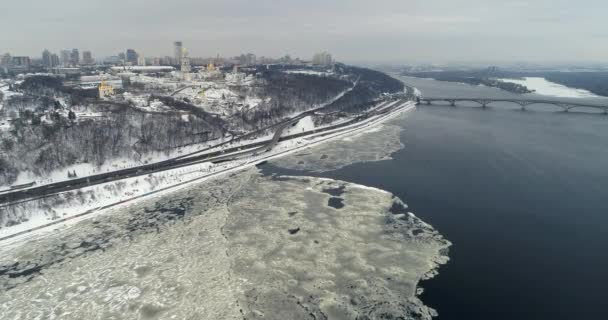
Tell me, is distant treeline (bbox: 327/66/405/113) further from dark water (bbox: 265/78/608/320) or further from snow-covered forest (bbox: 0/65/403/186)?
dark water (bbox: 265/78/608/320)

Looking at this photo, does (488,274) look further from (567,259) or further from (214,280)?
(214,280)

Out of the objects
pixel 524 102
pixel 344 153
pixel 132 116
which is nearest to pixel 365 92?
pixel 524 102

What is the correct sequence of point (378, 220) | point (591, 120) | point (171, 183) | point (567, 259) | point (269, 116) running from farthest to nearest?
point (591, 120), point (269, 116), point (171, 183), point (378, 220), point (567, 259)

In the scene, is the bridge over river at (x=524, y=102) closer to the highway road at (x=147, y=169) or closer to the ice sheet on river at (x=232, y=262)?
the highway road at (x=147, y=169)

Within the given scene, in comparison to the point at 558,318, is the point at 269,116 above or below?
above

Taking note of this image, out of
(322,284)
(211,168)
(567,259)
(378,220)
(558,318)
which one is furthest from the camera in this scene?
(211,168)

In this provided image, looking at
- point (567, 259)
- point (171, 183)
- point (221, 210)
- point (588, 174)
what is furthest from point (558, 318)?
point (171, 183)

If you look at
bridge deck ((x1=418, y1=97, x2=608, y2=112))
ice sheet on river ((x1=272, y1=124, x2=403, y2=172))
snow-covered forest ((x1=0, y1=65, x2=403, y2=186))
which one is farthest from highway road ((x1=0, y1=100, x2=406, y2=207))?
bridge deck ((x1=418, y1=97, x2=608, y2=112))
